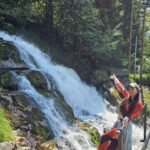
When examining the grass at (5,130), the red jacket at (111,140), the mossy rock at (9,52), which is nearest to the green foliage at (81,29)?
the mossy rock at (9,52)

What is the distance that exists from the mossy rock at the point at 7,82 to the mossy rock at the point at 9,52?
Result: 5.91 ft

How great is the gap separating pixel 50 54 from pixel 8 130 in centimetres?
1030

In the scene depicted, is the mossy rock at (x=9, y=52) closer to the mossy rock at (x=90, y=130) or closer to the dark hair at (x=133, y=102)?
the mossy rock at (x=90, y=130)

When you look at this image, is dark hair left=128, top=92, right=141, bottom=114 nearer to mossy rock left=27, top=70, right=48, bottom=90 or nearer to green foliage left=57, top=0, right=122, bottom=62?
mossy rock left=27, top=70, right=48, bottom=90

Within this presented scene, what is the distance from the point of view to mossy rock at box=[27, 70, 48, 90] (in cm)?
1511

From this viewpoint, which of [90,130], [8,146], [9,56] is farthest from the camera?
[9,56]

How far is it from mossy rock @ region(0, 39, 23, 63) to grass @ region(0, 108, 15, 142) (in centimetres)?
473

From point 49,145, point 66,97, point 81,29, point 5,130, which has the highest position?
point 81,29

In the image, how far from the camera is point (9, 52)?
16406 millimetres

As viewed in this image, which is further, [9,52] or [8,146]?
[9,52]

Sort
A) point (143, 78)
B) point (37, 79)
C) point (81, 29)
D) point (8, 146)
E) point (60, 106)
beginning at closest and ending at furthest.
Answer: point (8, 146) → point (60, 106) → point (37, 79) → point (81, 29) → point (143, 78)

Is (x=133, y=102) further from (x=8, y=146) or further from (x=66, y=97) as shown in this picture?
(x=66, y=97)

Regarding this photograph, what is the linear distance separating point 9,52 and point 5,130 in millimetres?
6073

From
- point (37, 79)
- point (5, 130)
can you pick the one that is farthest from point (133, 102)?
point (37, 79)
